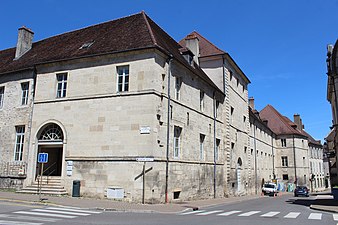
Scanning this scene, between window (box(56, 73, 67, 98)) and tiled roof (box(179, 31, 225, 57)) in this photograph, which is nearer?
window (box(56, 73, 67, 98))

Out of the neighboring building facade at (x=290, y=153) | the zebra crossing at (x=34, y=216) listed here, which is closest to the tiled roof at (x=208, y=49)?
the zebra crossing at (x=34, y=216)

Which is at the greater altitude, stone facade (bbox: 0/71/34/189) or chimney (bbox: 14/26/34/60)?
chimney (bbox: 14/26/34/60)

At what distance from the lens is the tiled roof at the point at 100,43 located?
16.5m

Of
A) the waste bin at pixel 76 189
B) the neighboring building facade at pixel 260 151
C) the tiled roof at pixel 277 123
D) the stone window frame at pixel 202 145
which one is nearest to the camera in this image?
the waste bin at pixel 76 189

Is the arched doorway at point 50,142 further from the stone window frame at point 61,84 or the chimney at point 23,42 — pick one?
the chimney at point 23,42

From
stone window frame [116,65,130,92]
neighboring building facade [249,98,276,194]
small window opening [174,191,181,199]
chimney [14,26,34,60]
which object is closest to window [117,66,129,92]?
stone window frame [116,65,130,92]

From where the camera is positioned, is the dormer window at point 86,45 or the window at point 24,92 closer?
Answer: the dormer window at point 86,45

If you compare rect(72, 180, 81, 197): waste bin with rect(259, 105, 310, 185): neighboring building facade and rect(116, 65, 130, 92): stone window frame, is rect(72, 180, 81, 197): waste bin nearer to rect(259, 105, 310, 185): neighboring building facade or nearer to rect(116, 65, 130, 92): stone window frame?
rect(116, 65, 130, 92): stone window frame

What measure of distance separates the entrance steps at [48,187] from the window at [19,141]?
2.21 meters

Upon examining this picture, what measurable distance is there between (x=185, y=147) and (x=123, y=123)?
4.51 m

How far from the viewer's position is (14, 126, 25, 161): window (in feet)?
60.8

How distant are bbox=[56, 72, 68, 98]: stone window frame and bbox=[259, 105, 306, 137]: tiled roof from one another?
4242 cm

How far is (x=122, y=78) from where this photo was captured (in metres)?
16.3

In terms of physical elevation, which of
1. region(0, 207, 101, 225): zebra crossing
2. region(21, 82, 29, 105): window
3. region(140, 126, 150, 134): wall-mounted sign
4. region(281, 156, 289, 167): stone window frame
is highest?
region(21, 82, 29, 105): window
